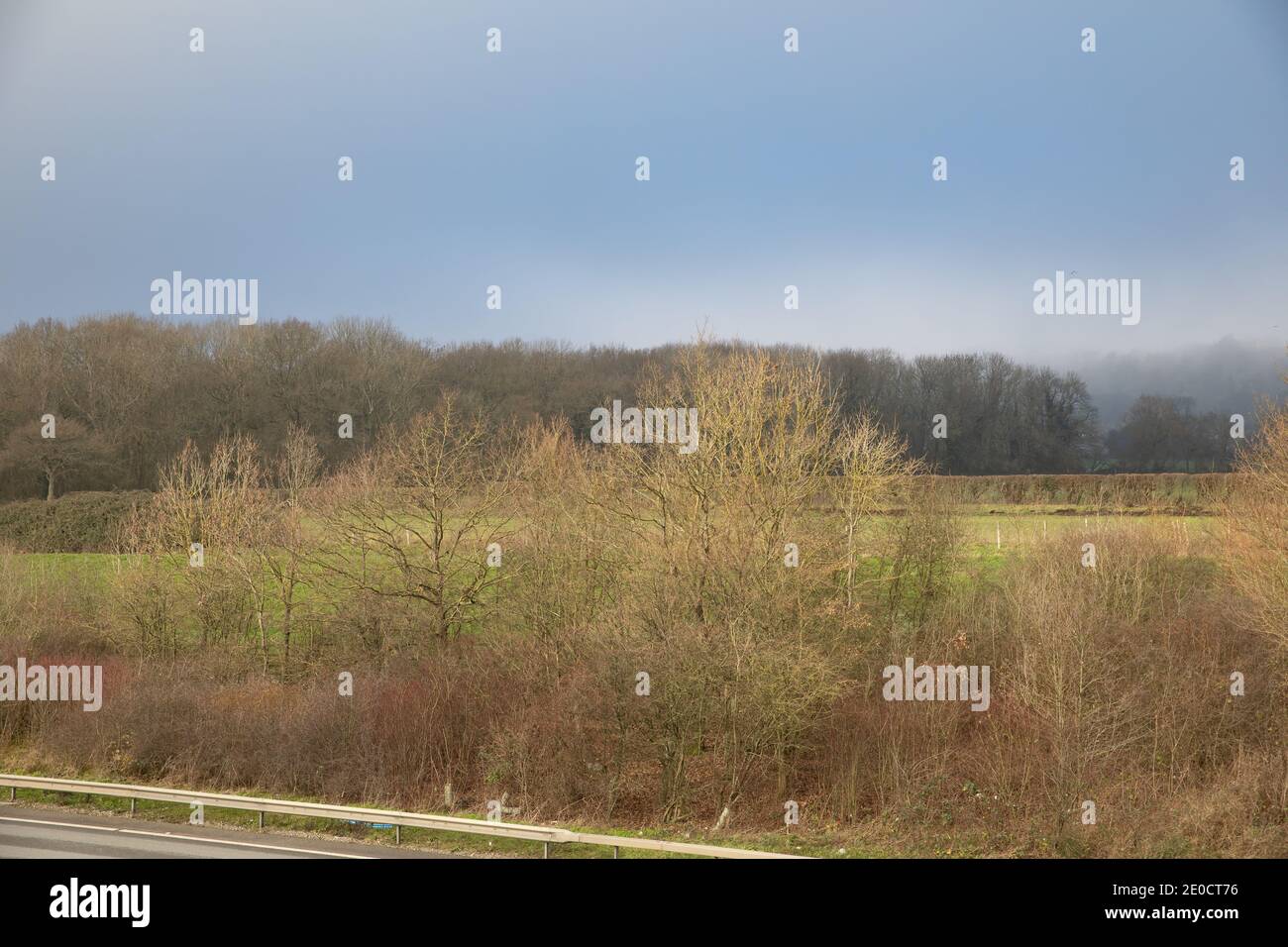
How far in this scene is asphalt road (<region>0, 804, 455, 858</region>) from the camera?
1575 cm

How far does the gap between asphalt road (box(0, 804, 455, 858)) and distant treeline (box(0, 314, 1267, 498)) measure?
3424 cm

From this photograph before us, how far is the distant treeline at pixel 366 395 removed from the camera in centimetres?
5503

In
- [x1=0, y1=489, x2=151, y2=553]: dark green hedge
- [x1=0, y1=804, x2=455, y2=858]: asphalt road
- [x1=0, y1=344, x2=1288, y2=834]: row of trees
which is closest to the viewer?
[x1=0, y1=804, x2=455, y2=858]: asphalt road

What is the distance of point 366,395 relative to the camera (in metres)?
59.7

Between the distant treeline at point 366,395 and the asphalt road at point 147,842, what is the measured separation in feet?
112

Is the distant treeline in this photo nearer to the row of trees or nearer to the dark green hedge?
the dark green hedge

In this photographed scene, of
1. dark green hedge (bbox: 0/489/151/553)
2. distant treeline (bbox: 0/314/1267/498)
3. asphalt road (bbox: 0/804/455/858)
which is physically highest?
distant treeline (bbox: 0/314/1267/498)

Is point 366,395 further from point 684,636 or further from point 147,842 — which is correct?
point 147,842

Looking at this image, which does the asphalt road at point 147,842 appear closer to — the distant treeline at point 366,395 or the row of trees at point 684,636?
the row of trees at point 684,636

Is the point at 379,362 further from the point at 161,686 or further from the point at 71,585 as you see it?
the point at 161,686

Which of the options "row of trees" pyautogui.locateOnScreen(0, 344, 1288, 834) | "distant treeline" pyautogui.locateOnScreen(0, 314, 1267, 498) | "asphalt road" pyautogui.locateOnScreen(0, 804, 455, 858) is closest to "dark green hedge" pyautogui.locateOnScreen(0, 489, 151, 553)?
"distant treeline" pyautogui.locateOnScreen(0, 314, 1267, 498)

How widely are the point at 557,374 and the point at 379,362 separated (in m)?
11.5

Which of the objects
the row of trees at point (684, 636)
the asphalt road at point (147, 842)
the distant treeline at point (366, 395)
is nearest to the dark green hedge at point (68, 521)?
the distant treeline at point (366, 395)

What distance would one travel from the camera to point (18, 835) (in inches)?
671
